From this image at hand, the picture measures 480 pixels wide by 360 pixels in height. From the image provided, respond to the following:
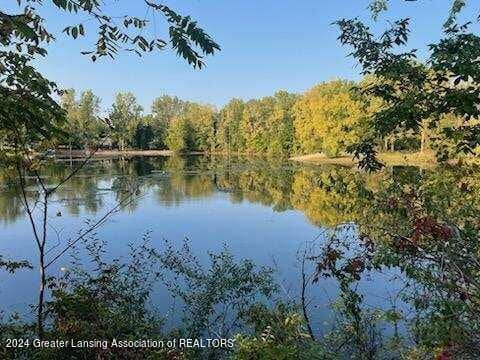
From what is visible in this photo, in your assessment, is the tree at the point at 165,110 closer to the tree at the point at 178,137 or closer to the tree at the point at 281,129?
the tree at the point at 178,137

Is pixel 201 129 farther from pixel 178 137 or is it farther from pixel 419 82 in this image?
pixel 419 82

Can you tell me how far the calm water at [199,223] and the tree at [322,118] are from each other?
80.6 ft

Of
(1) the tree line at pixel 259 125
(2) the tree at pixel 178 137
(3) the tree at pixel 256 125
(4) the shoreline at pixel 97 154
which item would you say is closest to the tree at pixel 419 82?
(4) the shoreline at pixel 97 154

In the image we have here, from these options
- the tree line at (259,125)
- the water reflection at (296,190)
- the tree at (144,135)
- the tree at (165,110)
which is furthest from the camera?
the tree at (165,110)

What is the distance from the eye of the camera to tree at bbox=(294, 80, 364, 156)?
5603 centimetres

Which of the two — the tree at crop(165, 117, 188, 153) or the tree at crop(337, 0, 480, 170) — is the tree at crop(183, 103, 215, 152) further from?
the tree at crop(337, 0, 480, 170)

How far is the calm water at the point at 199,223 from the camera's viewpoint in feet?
32.4

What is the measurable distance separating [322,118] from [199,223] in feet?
147

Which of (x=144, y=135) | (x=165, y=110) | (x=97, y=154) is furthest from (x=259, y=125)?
(x=165, y=110)

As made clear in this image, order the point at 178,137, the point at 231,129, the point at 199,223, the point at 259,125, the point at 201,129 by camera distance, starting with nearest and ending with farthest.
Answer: the point at 199,223 → the point at 259,125 → the point at 231,129 → the point at 178,137 → the point at 201,129

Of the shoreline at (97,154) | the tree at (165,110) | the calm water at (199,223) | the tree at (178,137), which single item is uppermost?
the tree at (165,110)

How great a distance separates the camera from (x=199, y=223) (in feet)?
60.9

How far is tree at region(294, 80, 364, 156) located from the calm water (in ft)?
80.6

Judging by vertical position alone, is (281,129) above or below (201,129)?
below
